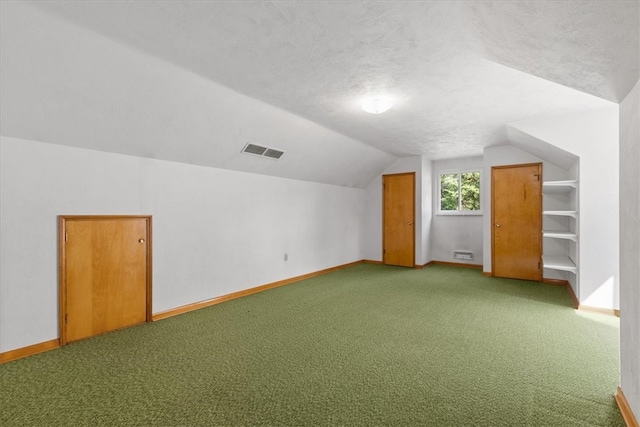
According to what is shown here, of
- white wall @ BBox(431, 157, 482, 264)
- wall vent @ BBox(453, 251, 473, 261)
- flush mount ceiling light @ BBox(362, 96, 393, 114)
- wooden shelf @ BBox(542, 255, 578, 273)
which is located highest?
flush mount ceiling light @ BBox(362, 96, 393, 114)

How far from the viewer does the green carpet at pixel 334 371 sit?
192 cm

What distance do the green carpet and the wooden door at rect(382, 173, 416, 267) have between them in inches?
122

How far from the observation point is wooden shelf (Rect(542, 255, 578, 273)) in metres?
4.33

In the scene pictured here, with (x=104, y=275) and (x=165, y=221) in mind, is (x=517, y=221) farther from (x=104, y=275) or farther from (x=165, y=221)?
(x=104, y=275)

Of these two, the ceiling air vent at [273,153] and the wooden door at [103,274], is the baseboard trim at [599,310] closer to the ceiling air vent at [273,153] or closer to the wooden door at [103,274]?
the ceiling air vent at [273,153]

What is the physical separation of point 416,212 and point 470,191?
4.71ft

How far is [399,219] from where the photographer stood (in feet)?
23.7

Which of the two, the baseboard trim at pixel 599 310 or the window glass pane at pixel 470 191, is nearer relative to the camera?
the baseboard trim at pixel 599 310

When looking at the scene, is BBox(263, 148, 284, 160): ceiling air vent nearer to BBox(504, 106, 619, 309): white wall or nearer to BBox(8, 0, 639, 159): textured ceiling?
BBox(8, 0, 639, 159): textured ceiling

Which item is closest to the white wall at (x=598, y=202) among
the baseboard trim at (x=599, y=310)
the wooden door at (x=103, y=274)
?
the baseboard trim at (x=599, y=310)

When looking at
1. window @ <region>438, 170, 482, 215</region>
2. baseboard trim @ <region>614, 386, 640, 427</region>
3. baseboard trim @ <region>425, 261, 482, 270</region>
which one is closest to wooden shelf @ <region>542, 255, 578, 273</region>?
baseboard trim @ <region>425, 261, 482, 270</region>

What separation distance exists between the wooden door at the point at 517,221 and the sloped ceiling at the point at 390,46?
7.02ft

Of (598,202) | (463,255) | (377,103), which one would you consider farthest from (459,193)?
(377,103)

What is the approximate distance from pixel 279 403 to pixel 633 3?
2.68 meters
